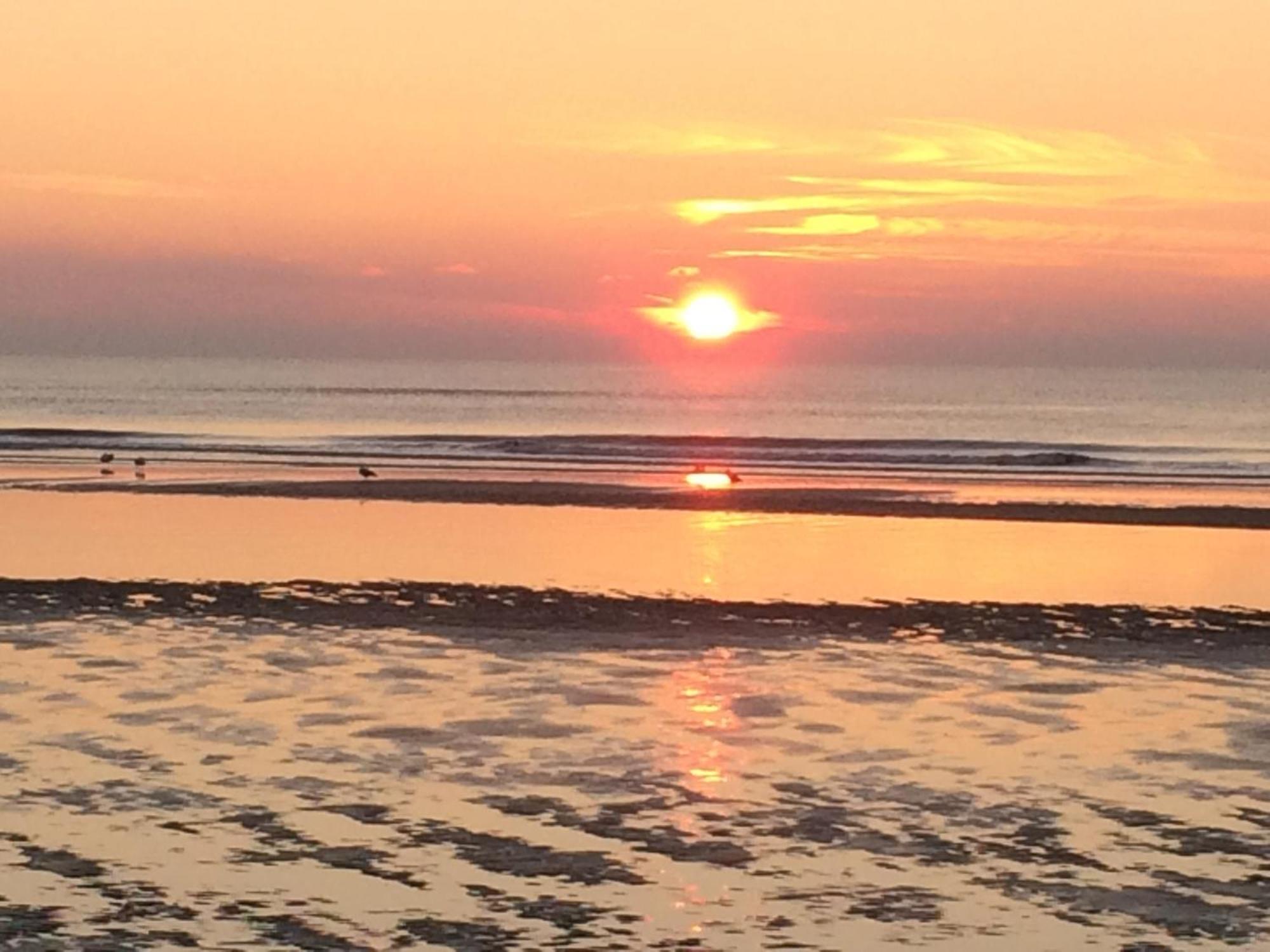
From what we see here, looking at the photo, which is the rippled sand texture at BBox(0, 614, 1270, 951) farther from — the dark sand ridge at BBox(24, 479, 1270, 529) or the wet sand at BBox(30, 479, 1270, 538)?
the wet sand at BBox(30, 479, 1270, 538)

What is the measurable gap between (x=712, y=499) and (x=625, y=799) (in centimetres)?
2817

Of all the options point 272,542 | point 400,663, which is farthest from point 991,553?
point 400,663

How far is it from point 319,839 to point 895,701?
596 cm

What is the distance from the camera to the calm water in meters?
63.8

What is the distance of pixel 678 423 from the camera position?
118m

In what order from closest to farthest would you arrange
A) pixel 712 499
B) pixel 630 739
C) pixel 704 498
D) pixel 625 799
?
pixel 625 799
pixel 630 739
pixel 712 499
pixel 704 498

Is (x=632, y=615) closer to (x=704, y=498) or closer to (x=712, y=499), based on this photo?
(x=712, y=499)

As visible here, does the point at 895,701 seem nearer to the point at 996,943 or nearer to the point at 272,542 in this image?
the point at 996,943

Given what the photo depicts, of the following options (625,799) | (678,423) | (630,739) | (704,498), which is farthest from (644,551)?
(678,423)

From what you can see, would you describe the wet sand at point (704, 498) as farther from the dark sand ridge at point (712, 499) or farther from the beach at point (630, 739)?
the beach at point (630, 739)

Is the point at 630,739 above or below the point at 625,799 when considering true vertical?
above

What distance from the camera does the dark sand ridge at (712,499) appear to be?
3578 cm

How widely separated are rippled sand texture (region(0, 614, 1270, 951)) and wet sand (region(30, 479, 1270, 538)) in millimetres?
18322

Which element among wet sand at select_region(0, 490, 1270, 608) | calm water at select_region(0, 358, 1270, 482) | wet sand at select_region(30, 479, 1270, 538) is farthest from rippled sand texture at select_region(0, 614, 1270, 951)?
calm water at select_region(0, 358, 1270, 482)
